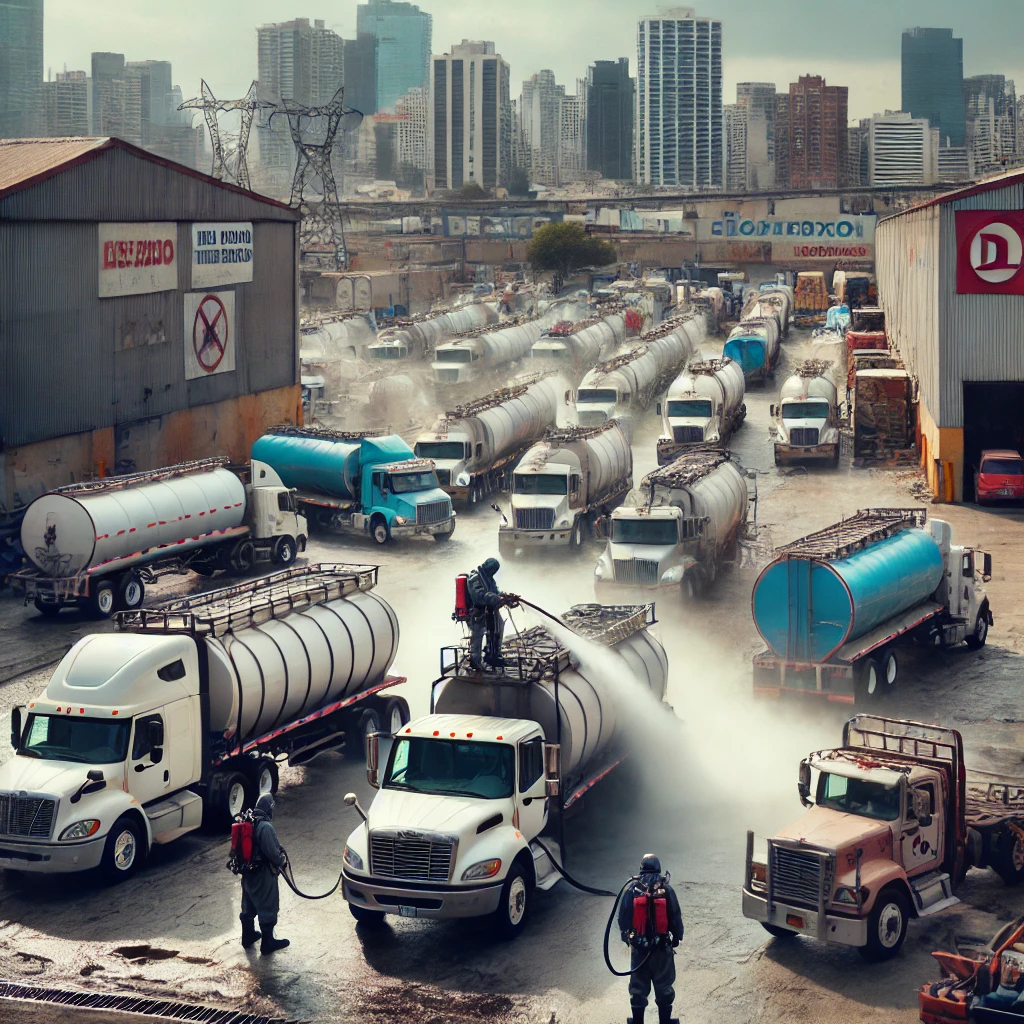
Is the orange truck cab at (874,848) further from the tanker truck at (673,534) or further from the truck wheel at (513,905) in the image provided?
the tanker truck at (673,534)

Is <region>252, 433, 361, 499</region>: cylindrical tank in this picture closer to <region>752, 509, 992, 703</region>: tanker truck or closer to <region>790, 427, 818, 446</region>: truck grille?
<region>790, 427, 818, 446</region>: truck grille

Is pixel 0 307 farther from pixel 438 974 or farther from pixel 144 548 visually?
pixel 438 974

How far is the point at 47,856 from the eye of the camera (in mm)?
18906

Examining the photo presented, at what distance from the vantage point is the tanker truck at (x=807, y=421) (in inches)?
2095

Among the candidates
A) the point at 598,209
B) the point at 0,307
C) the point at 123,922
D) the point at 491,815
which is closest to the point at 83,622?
the point at 0,307

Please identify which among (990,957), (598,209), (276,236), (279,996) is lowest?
(279,996)

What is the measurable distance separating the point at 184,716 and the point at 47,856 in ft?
8.99

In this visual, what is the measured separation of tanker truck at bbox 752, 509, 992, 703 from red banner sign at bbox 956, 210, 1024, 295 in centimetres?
1971

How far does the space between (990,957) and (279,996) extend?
725 centimetres

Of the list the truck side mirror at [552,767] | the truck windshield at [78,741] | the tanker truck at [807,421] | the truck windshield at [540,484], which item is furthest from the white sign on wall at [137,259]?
the truck side mirror at [552,767]

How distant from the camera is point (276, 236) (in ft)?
182

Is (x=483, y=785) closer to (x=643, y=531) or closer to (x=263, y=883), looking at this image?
(x=263, y=883)

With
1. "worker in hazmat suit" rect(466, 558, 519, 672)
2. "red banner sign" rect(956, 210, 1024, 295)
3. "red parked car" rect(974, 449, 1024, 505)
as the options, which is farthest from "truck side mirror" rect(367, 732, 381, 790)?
"red banner sign" rect(956, 210, 1024, 295)

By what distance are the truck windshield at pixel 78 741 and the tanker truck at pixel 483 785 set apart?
11.3 feet
